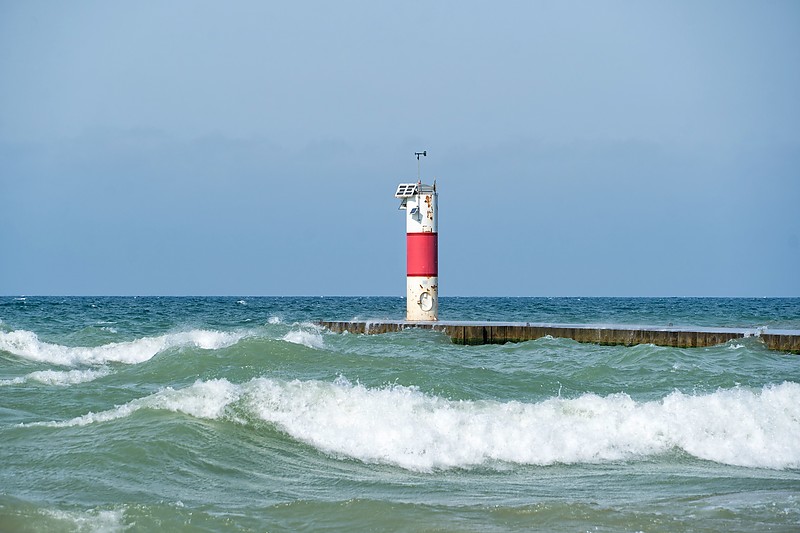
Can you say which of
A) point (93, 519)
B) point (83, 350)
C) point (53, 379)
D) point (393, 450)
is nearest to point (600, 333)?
point (83, 350)

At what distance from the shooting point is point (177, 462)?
8.76 m

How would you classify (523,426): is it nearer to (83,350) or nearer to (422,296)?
(83,350)

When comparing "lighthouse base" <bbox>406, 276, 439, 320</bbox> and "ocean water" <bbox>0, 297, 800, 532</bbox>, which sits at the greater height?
"lighthouse base" <bbox>406, 276, 439, 320</bbox>

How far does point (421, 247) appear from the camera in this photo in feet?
81.3

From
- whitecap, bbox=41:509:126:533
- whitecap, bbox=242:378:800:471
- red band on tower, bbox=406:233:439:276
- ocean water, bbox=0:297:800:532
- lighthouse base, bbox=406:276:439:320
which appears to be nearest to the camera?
whitecap, bbox=41:509:126:533

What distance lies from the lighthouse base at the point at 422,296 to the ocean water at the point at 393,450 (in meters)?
9.19

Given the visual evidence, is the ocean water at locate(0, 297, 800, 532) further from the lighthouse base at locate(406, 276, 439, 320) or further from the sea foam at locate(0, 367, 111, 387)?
the lighthouse base at locate(406, 276, 439, 320)

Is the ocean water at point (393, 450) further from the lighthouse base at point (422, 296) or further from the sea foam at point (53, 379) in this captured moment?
the lighthouse base at point (422, 296)

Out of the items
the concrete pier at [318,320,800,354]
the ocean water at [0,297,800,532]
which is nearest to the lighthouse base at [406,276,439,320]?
the concrete pier at [318,320,800,354]

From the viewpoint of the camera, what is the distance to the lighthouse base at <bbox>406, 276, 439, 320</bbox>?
25.1 meters

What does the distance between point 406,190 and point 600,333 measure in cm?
648

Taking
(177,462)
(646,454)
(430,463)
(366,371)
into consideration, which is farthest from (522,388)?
(177,462)

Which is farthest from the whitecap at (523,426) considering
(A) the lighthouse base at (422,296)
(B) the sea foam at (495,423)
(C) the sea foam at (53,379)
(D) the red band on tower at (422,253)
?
(A) the lighthouse base at (422,296)

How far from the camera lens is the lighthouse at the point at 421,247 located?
2481 cm
